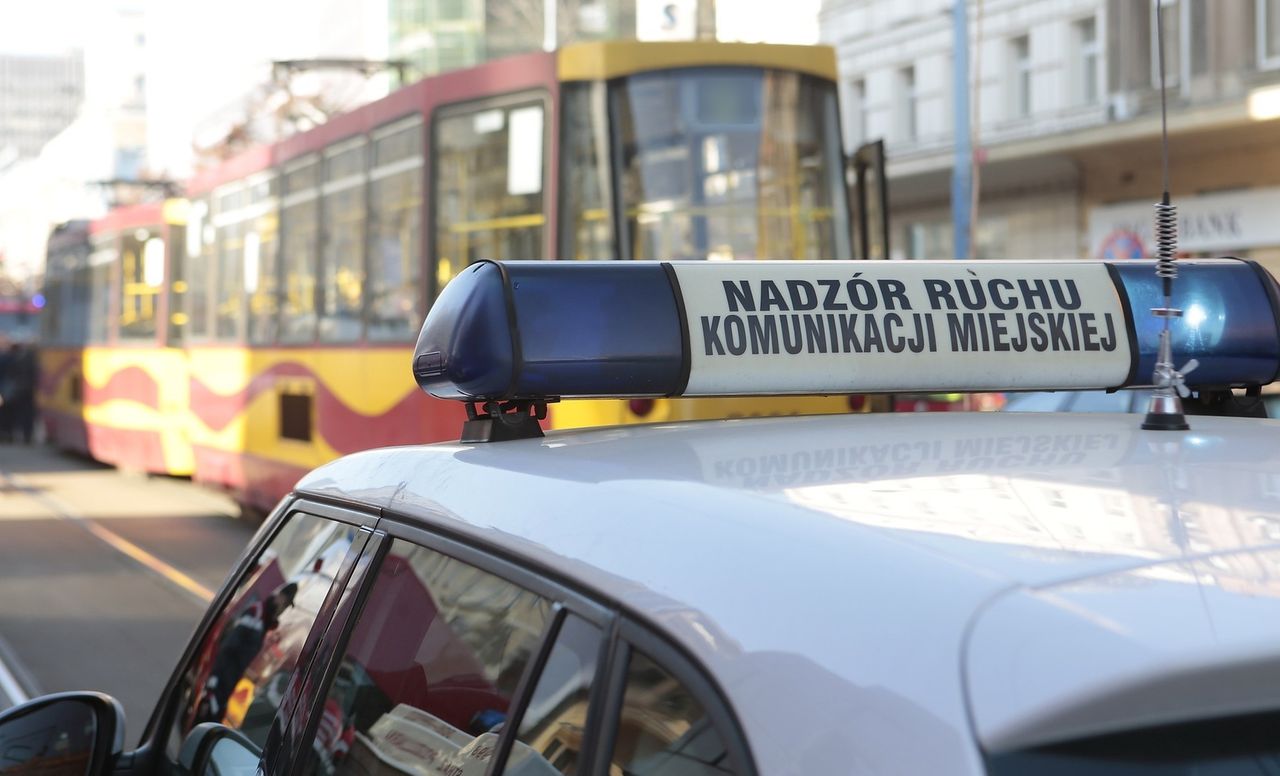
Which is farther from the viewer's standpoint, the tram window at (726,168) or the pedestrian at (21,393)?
the pedestrian at (21,393)

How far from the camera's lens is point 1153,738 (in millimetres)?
1092

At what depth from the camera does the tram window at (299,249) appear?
12.8 metres

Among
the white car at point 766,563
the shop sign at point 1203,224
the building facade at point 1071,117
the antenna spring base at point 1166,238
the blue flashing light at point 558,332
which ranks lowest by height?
the white car at point 766,563

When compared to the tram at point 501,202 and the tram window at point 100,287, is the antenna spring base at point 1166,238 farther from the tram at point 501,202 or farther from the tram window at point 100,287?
the tram window at point 100,287

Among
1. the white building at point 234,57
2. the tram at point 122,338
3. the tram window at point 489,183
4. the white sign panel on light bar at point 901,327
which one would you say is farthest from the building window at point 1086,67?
the white sign panel on light bar at point 901,327

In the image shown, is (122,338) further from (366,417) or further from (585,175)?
(585,175)

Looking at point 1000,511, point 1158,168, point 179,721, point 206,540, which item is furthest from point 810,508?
point 1158,168

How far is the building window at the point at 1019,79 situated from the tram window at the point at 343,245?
1788 cm

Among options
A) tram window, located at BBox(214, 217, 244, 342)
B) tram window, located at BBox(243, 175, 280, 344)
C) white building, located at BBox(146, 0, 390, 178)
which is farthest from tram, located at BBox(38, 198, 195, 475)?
white building, located at BBox(146, 0, 390, 178)

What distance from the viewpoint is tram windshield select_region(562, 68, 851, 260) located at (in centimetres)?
986

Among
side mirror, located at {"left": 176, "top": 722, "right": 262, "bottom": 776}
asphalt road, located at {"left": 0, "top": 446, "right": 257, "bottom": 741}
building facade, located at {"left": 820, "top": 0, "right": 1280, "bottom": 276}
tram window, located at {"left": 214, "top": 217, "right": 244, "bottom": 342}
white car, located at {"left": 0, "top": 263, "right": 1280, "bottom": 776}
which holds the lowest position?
asphalt road, located at {"left": 0, "top": 446, "right": 257, "bottom": 741}

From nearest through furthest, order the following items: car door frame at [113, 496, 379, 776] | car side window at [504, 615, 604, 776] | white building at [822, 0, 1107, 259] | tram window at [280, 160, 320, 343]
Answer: car side window at [504, 615, 604, 776] < car door frame at [113, 496, 379, 776] < tram window at [280, 160, 320, 343] < white building at [822, 0, 1107, 259]

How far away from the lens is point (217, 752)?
8.20 ft

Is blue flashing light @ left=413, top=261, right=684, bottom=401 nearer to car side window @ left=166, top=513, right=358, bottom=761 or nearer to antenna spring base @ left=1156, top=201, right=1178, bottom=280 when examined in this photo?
car side window @ left=166, top=513, right=358, bottom=761
